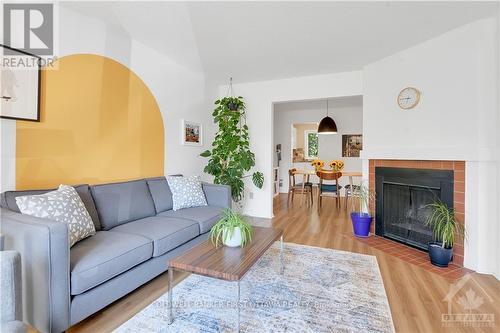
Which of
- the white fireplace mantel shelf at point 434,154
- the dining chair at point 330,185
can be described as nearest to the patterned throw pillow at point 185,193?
the white fireplace mantel shelf at point 434,154

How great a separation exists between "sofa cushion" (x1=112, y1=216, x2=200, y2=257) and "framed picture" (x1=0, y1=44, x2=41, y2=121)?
3.72 ft

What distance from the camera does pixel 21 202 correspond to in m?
1.59

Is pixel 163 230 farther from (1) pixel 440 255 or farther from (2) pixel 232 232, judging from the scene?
(1) pixel 440 255

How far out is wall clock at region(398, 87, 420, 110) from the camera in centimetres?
284

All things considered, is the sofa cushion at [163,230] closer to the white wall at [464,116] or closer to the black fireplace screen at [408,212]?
the black fireplace screen at [408,212]

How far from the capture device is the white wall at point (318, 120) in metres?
6.62

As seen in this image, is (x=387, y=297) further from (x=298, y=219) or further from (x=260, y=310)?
(x=298, y=219)

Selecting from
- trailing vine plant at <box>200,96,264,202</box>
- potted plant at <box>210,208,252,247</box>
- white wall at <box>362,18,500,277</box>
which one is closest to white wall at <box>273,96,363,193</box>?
trailing vine plant at <box>200,96,264,202</box>

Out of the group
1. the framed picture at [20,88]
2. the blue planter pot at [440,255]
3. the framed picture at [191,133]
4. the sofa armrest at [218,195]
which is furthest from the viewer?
the framed picture at [191,133]

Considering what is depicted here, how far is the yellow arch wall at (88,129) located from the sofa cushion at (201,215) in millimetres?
728

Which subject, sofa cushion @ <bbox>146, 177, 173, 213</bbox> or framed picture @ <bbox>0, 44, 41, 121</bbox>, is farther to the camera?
sofa cushion @ <bbox>146, 177, 173, 213</bbox>

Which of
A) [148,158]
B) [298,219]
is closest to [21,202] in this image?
[148,158]

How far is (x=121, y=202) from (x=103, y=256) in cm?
86

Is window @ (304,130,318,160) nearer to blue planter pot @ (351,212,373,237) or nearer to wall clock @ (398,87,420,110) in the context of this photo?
blue planter pot @ (351,212,373,237)
